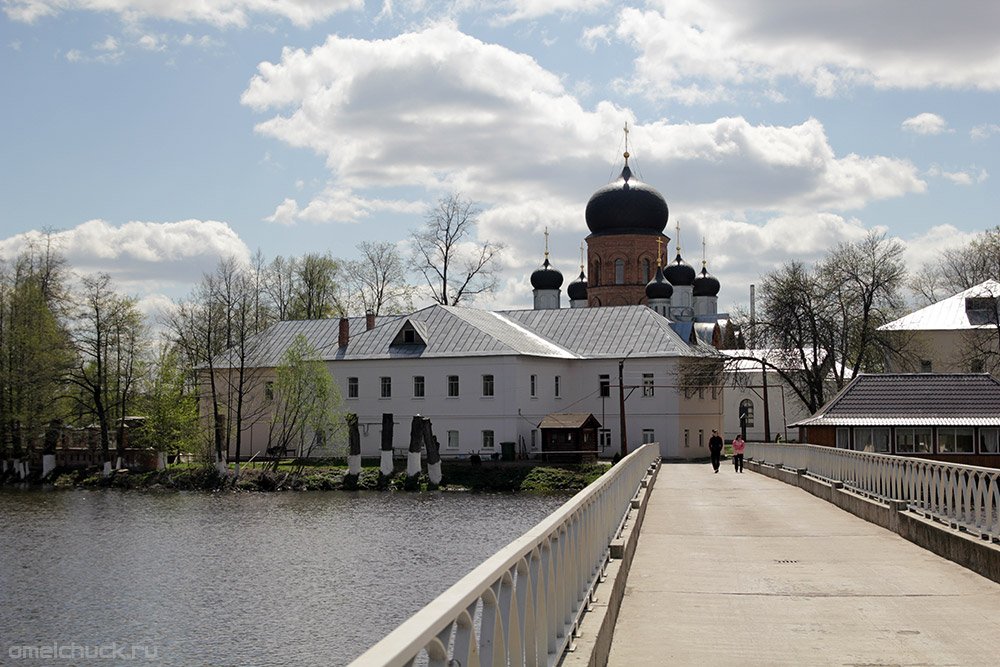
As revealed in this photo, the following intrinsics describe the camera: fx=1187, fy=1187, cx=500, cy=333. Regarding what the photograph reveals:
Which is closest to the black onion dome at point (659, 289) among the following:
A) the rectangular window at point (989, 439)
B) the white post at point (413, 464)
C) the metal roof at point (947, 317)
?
the metal roof at point (947, 317)

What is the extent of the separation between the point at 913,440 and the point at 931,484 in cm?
1700

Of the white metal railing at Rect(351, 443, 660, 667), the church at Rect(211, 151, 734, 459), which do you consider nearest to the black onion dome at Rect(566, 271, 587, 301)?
the church at Rect(211, 151, 734, 459)

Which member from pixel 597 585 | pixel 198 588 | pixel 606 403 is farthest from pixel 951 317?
pixel 597 585

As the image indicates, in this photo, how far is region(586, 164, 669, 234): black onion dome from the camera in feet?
267

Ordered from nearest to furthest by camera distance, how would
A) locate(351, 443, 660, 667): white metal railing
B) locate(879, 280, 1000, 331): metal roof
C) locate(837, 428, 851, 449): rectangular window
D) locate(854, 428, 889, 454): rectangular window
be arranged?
locate(351, 443, 660, 667): white metal railing
locate(854, 428, 889, 454): rectangular window
locate(837, 428, 851, 449): rectangular window
locate(879, 280, 1000, 331): metal roof

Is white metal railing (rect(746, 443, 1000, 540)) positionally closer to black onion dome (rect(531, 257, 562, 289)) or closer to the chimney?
the chimney

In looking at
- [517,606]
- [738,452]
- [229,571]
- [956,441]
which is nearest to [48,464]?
[229,571]

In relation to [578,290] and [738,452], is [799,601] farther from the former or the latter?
[578,290]

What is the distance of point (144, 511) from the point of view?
42.5 m

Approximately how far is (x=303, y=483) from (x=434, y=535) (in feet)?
63.5

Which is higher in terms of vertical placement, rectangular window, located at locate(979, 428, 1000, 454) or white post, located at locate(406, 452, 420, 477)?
rectangular window, located at locate(979, 428, 1000, 454)

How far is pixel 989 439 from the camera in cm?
3098

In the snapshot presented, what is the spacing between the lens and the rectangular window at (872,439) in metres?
31.9

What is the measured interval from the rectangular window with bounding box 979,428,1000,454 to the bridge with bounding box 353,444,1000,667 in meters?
12.8
